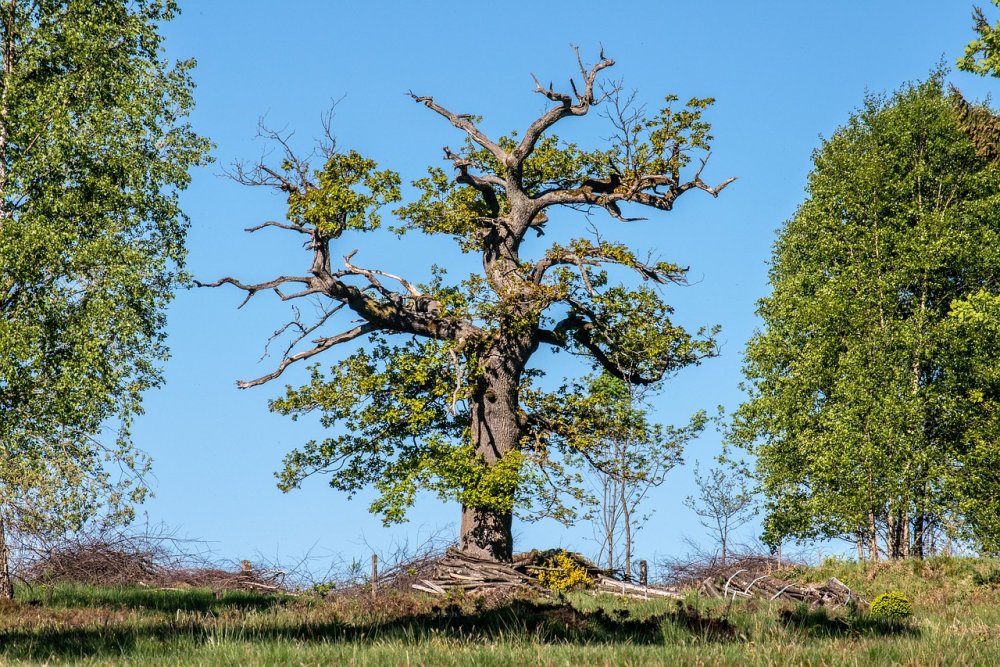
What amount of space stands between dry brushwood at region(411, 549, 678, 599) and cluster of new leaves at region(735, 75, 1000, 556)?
8.82 metres

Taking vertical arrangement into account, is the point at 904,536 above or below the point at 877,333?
below

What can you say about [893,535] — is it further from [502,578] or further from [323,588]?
[323,588]

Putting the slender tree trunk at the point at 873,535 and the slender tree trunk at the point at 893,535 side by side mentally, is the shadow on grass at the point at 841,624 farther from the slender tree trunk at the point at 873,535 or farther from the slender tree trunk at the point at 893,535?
the slender tree trunk at the point at 893,535

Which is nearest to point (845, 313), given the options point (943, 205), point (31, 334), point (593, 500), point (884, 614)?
point (943, 205)

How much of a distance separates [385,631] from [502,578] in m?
10.5

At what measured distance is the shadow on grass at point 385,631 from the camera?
418 inches

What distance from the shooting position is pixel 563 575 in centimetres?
2258

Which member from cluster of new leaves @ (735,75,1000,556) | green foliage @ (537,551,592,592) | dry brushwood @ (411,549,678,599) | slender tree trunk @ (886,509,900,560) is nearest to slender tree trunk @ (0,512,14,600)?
dry brushwood @ (411,549,678,599)

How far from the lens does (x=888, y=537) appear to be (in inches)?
1219

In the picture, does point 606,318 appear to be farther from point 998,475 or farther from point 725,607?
point 998,475

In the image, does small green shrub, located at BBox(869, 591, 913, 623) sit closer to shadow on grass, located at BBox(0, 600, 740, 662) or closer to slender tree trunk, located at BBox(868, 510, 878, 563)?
shadow on grass, located at BBox(0, 600, 740, 662)

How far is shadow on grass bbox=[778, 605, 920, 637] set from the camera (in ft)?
39.6

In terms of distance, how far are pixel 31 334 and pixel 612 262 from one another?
1336 centimetres

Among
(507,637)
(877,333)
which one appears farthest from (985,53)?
(507,637)
